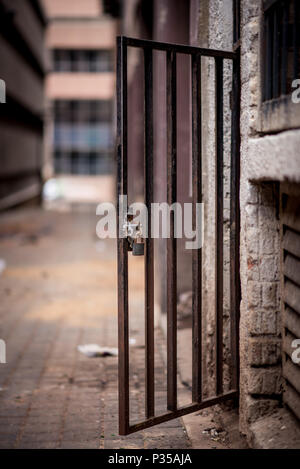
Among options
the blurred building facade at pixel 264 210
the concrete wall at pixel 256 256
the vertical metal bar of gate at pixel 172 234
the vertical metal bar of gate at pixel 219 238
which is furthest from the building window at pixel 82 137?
the concrete wall at pixel 256 256

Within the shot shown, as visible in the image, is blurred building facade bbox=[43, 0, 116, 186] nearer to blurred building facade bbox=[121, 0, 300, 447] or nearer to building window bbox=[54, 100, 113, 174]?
building window bbox=[54, 100, 113, 174]

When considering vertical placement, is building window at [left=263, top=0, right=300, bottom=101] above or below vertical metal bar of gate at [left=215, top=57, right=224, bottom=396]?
above

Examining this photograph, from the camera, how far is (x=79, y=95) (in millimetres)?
37969

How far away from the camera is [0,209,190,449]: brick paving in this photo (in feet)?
13.9

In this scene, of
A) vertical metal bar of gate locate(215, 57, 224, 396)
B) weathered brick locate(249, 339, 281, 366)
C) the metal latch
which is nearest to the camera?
the metal latch

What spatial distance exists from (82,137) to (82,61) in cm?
452

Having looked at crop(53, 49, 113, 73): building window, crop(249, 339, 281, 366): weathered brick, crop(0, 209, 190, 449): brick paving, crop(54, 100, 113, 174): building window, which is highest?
crop(53, 49, 113, 73): building window

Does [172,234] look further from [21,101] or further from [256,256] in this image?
[21,101]

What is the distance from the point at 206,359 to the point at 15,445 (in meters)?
1.48

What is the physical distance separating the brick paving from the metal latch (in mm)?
1266

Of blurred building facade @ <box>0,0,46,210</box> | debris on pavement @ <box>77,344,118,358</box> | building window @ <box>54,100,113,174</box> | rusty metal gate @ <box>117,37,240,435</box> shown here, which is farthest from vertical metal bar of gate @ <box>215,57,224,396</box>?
building window @ <box>54,100,113,174</box>

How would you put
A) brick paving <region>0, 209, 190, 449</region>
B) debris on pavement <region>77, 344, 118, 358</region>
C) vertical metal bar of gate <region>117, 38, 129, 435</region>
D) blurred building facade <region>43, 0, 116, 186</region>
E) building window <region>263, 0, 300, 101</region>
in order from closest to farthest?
building window <region>263, 0, 300, 101</region>, vertical metal bar of gate <region>117, 38, 129, 435</region>, brick paving <region>0, 209, 190, 449</region>, debris on pavement <region>77, 344, 118, 358</region>, blurred building facade <region>43, 0, 116, 186</region>

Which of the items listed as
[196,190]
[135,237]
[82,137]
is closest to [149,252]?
[135,237]

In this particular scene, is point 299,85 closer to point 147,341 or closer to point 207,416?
point 147,341
